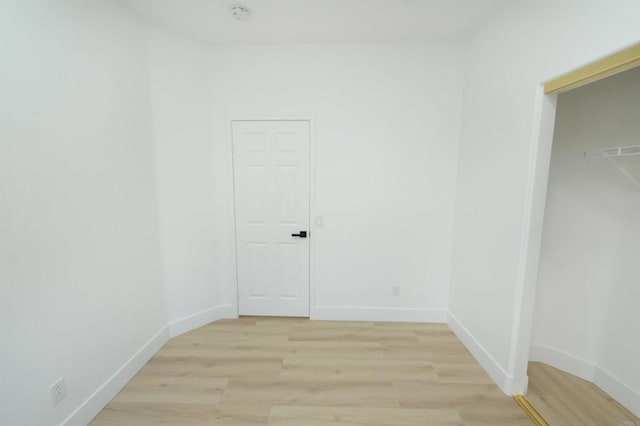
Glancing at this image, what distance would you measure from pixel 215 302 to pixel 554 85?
3306 mm

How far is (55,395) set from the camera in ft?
4.75

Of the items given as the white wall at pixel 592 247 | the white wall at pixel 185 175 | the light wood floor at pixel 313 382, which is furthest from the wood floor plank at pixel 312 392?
the white wall at pixel 592 247

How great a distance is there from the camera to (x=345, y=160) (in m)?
2.60

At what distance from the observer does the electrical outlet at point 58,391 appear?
144 centimetres

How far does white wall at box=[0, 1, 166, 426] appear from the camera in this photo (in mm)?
1260

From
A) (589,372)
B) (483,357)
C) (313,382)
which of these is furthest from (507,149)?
(313,382)

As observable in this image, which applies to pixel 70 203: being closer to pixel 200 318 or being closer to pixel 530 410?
pixel 200 318

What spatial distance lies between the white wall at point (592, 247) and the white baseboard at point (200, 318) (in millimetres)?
2962

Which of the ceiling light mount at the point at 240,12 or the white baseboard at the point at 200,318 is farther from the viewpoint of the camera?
the white baseboard at the point at 200,318

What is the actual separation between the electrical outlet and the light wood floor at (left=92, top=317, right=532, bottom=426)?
0.32 meters

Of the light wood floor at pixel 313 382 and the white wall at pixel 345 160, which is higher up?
the white wall at pixel 345 160

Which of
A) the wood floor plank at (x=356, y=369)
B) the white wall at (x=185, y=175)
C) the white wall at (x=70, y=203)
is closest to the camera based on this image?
the white wall at (x=70, y=203)

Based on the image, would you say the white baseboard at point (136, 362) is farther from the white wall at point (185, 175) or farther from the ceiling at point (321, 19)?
the ceiling at point (321, 19)

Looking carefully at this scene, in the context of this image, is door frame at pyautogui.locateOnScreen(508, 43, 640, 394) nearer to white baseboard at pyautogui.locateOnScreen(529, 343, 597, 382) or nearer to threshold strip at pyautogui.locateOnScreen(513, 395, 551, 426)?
threshold strip at pyautogui.locateOnScreen(513, 395, 551, 426)
